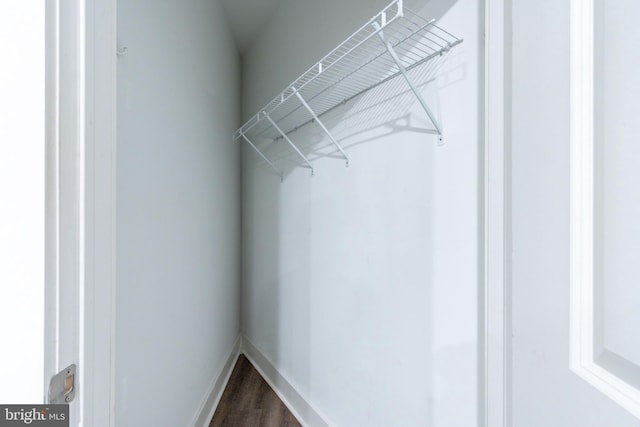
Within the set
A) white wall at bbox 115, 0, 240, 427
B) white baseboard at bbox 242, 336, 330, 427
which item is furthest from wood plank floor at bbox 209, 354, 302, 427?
Result: white wall at bbox 115, 0, 240, 427

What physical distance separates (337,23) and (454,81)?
781 mm

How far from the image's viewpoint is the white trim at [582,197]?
315mm

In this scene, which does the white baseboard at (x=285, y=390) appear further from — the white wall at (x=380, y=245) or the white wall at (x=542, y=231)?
the white wall at (x=542, y=231)

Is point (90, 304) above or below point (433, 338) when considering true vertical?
above

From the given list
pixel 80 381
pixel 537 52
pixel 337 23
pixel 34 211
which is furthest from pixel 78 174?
pixel 337 23

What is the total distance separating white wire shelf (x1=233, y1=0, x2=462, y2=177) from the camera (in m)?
0.83

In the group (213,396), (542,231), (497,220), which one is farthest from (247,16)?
(213,396)

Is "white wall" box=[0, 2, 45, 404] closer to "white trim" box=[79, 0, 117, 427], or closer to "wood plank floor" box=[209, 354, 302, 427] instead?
"white trim" box=[79, 0, 117, 427]

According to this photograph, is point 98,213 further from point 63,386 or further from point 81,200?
point 63,386

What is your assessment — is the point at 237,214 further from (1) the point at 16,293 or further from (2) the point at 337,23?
(1) the point at 16,293

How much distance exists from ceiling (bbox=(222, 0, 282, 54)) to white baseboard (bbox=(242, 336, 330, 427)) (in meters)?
2.45

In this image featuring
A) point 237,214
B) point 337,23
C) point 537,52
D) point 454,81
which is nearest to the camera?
point 537,52

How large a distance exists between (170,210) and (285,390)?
1.30 metres

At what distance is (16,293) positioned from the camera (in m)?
0.44
